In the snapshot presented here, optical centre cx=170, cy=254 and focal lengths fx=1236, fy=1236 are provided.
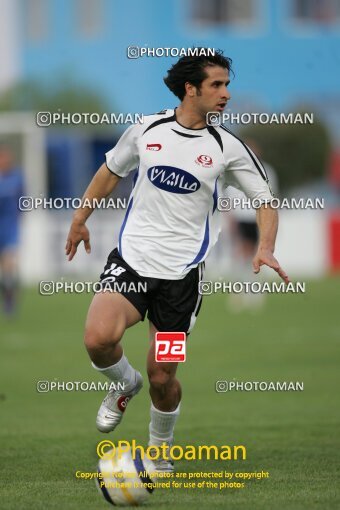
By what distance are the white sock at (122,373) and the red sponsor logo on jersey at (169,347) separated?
10.1 inches

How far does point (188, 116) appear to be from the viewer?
742 centimetres

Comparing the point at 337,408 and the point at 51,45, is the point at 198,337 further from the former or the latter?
the point at 51,45

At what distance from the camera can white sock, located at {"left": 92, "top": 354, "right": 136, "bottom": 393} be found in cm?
742

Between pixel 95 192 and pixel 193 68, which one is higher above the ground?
pixel 193 68

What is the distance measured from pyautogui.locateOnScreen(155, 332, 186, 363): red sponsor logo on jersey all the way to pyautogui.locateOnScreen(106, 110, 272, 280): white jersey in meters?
0.36

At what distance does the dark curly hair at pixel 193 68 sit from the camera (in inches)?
292

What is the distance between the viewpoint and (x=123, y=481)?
20.9ft

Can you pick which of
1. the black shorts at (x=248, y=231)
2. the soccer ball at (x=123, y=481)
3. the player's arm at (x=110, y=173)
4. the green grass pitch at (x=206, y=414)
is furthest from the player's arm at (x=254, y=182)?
the black shorts at (x=248, y=231)

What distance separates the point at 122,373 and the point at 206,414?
2846 millimetres

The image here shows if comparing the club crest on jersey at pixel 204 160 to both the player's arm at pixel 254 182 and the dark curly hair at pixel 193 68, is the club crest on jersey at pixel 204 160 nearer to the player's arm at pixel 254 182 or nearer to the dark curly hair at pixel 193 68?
the player's arm at pixel 254 182

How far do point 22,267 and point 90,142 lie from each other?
13.8 ft

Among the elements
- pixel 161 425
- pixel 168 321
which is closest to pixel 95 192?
pixel 168 321

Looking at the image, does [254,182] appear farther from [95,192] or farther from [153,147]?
[95,192]

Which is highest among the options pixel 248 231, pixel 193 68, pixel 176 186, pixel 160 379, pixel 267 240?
pixel 193 68
